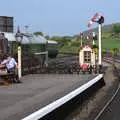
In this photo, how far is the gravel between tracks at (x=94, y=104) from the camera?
58.3 ft

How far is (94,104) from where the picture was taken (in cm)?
Answer: 2195

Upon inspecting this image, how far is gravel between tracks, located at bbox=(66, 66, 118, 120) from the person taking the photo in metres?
17.8

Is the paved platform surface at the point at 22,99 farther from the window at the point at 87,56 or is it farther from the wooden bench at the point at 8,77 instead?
the window at the point at 87,56

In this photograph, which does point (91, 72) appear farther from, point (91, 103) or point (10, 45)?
point (91, 103)

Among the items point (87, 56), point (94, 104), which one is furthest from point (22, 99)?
point (87, 56)

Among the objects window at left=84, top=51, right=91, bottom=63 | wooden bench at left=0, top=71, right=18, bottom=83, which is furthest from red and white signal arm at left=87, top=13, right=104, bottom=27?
wooden bench at left=0, top=71, right=18, bottom=83

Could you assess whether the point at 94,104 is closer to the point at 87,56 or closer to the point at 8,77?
the point at 8,77

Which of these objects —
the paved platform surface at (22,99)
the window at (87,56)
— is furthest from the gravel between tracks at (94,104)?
the window at (87,56)

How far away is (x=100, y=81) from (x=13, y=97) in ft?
37.3

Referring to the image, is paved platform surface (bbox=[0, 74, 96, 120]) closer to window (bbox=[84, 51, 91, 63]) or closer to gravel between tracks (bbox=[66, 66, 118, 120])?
gravel between tracks (bbox=[66, 66, 118, 120])

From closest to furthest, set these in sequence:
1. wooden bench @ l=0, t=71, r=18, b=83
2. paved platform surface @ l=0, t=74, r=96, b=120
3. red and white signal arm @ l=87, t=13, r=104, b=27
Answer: paved platform surface @ l=0, t=74, r=96, b=120 < wooden bench @ l=0, t=71, r=18, b=83 < red and white signal arm @ l=87, t=13, r=104, b=27

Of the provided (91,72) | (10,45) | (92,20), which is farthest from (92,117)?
(92,20)

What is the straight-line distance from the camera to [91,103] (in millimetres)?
22125

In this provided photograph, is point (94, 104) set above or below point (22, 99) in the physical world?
below
